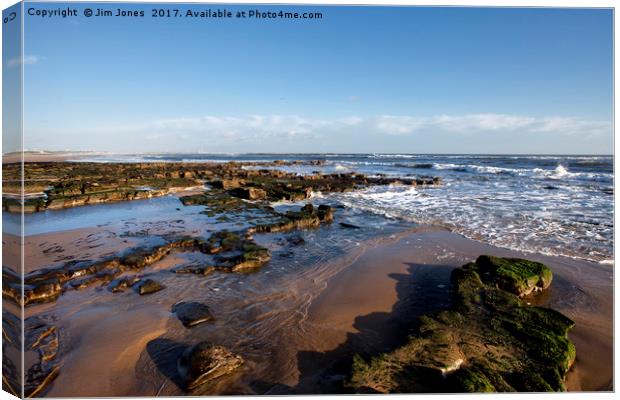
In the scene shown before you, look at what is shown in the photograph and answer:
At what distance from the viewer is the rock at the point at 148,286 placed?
5.67m

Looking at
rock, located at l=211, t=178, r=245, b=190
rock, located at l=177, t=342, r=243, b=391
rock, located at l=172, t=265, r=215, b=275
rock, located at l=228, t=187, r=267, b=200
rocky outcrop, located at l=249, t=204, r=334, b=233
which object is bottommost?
rock, located at l=177, t=342, r=243, b=391

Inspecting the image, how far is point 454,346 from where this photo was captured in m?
3.93

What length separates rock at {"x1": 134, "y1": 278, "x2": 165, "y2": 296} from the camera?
223 inches

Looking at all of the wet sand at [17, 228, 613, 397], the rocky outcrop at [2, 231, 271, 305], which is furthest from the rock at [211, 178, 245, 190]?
the wet sand at [17, 228, 613, 397]

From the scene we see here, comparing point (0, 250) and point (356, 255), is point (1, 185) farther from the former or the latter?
point (356, 255)

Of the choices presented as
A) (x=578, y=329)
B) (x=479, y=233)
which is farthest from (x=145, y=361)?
(x=479, y=233)

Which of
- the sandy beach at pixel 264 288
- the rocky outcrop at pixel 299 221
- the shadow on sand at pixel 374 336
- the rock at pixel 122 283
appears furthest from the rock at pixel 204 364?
the rocky outcrop at pixel 299 221

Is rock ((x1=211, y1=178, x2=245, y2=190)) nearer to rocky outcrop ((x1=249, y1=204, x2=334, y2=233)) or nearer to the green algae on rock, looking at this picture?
rocky outcrop ((x1=249, y1=204, x2=334, y2=233))

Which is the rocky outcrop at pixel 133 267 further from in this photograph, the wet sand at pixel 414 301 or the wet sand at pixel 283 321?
the wet sand at pixel 414 301

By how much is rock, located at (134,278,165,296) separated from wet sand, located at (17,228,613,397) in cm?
14

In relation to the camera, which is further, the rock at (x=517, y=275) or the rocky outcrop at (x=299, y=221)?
the rocky outcrop at (x=299, y=221)

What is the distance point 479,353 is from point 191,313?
145 inches

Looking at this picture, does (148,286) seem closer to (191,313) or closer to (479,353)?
(191,313)

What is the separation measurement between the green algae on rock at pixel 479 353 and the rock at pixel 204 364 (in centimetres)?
130
